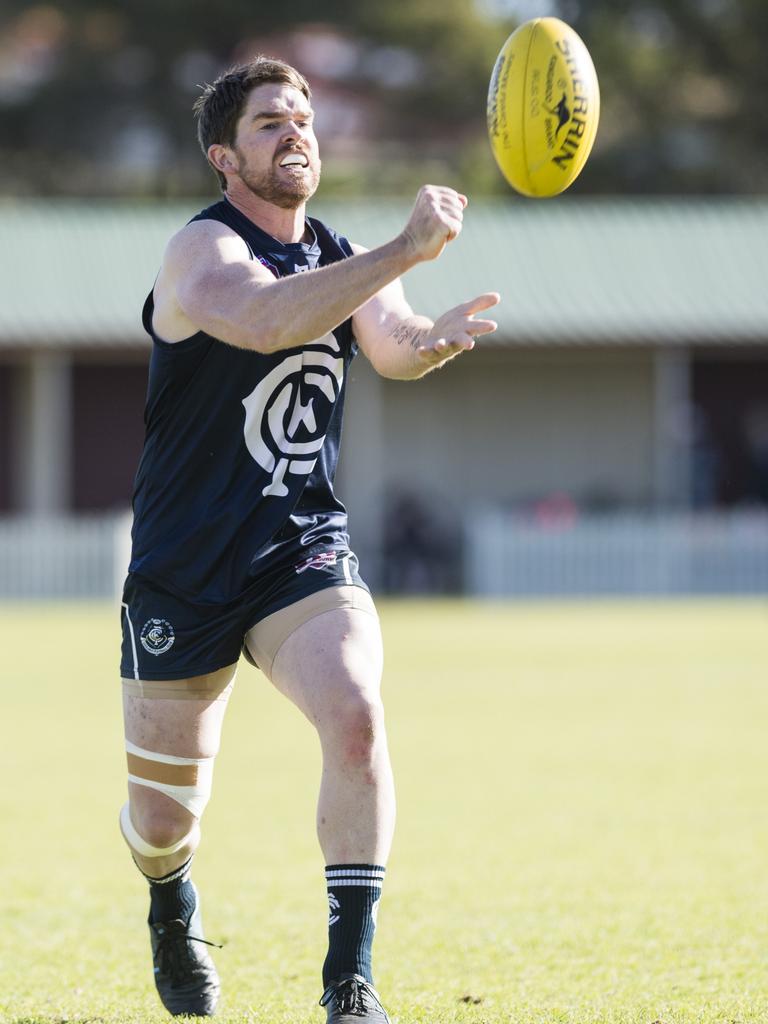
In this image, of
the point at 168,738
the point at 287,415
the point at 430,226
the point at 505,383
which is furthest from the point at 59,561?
the point at 430,226

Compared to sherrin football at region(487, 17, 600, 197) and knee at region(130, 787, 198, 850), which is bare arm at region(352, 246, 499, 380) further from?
knee at region(130, 787, 198, 850)

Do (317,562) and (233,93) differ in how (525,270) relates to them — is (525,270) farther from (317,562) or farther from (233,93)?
(317,562)

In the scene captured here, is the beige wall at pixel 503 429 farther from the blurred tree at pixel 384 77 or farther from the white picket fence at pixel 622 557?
the blurred tree at pixel 384 77

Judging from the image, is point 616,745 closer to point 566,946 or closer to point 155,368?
point 566,946

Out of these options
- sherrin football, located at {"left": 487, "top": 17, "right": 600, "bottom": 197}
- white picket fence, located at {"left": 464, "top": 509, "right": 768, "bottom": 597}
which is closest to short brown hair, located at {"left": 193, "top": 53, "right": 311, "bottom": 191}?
sherrin football, located at {"left": 487, "top": 17, "right": 600, "bottom": 197}

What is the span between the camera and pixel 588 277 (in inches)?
1037

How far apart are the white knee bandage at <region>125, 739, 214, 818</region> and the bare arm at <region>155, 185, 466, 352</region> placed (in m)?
1.20

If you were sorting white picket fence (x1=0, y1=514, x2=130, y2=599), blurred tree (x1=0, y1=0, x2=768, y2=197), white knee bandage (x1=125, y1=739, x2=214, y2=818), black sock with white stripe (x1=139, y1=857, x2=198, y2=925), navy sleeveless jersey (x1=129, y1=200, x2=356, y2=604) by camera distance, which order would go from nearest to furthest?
navy sleeveless jersey (x1=129, y1=200, x2=356, y2=604) < white knee bandage (x1=125, y1=739, x2=214, y2=818) < black sock with white stripe (x1=139, y1=857, x2=198, y2=925) < white picket fence (x1=0, y1=514, x2=130, y2=599) < blurred tree (x1=0, y1=0, x2=768, y2=197)

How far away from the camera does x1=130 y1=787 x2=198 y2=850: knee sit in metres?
4.85

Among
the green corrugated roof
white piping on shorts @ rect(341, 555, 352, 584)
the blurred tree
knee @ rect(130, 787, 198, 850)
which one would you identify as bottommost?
knee @ rect(130, 787, 198, 850)

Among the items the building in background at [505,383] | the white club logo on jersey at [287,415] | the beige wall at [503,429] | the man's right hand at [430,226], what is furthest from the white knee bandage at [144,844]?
the beige wall at [503,429]

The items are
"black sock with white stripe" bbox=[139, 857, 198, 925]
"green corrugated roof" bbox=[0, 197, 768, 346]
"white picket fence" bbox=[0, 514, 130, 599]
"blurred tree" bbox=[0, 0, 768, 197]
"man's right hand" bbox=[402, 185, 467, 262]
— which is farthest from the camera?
"blurred tree" bbox=[0, 0, 768, 197]

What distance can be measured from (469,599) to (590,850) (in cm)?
1597

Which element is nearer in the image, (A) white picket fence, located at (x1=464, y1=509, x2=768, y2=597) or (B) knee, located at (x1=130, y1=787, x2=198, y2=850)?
(B) knee, located at (x1=130, y1=787, x2=198, y2=850)
